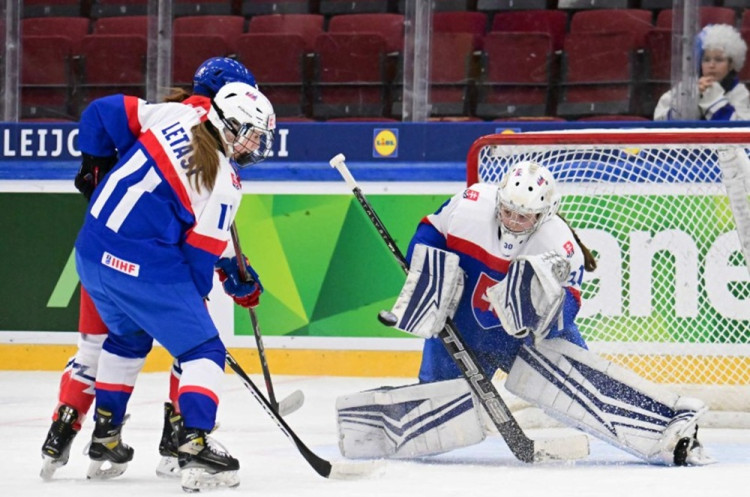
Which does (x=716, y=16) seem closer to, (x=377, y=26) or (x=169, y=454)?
(x=377, y=26)

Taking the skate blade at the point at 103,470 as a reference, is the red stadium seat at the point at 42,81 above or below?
above

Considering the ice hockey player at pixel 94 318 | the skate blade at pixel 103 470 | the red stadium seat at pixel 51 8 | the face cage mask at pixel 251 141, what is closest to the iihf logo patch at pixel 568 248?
the face cage mask at pixel 251 141

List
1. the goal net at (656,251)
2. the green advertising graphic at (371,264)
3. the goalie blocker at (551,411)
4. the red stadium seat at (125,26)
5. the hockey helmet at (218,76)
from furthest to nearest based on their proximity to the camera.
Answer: the red stadium seat at (125,26) < the green advertising graphic at (371,264) < the goal net at (656,251) < the hockey helmet at (218,76) < the goalie blocker at (551,411)

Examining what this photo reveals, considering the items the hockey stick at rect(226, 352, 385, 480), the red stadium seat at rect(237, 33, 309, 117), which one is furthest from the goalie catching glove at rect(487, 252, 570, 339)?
the red stadium seat at rect(237, 33, 309, 117)

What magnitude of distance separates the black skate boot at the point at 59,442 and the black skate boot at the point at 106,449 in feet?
0.19

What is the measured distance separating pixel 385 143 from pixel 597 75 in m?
0.90

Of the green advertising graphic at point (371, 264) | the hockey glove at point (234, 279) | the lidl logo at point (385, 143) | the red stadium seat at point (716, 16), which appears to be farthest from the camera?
the lidl logo at point (385, 143)

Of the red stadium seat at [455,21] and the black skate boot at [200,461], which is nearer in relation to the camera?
the black skate boot at [200,461]

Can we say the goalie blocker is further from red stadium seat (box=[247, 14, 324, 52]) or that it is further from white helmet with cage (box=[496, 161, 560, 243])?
red stadium seat (box=[247, 14, 324, 52])

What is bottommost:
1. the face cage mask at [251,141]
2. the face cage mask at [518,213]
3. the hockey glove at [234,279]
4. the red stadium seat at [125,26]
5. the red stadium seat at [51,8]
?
the hockey glove at [234,279]

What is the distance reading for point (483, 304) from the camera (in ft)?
13.0

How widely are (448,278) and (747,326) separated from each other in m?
1.59

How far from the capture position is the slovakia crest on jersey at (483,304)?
3965 millimetres

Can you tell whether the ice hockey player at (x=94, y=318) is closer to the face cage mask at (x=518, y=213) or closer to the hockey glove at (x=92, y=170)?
the hockey glove at (x=92, y=170)
